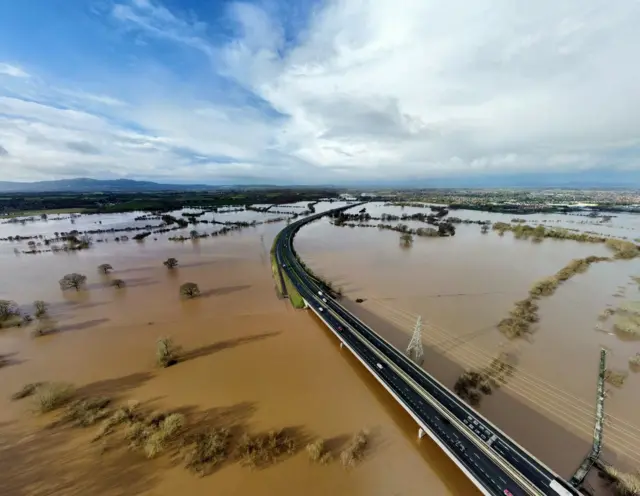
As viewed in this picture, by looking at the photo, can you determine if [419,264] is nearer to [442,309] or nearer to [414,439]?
[442,309]

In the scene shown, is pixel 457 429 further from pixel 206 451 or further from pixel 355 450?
pixel 206 451

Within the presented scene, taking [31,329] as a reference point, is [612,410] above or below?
below

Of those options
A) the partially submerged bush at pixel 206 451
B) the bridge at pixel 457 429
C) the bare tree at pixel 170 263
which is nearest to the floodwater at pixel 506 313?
the bridge at pixel 457 429

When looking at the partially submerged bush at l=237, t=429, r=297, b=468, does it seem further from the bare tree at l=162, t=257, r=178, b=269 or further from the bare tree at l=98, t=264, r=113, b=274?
the bare tree at l=98, t=264, r=113, b=274

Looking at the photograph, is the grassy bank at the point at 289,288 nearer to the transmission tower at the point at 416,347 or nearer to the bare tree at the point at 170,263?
the transmission tower at the point at 416,347

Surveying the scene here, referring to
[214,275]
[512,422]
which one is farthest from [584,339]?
[214,275]

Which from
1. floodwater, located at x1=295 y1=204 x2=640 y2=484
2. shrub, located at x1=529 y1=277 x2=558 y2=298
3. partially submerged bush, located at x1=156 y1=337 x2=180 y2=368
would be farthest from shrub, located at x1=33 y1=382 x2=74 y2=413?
shrub, located at x1=529 y1=277 x2=558 y2=298
